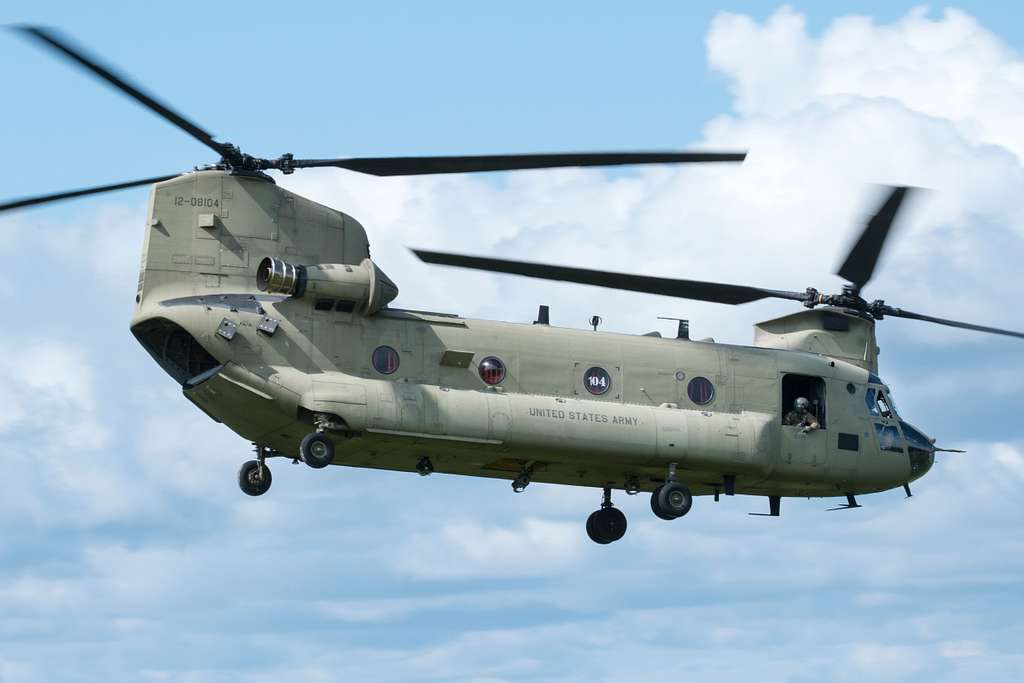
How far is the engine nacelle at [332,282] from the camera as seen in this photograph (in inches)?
1314

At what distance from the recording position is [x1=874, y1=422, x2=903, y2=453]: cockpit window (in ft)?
129

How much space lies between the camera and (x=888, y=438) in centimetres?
3938

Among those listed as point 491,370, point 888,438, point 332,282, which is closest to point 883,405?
point 888,438

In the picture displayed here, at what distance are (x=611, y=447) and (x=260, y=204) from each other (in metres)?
8.49

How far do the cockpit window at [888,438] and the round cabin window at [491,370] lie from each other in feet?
30.4

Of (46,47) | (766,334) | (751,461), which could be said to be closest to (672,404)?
(751,461)

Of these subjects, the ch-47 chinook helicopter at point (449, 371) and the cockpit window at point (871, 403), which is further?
the cockpit window at point (871, 403)

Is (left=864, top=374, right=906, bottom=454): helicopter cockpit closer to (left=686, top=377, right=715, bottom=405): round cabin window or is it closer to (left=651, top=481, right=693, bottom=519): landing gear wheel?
(left=686, top=377, right=715, bottom=405): round cabin window

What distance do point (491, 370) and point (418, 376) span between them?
5.22 feet

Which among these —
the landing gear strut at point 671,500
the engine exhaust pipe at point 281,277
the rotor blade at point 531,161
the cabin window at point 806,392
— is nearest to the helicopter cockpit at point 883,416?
the cabin window at point 806,392

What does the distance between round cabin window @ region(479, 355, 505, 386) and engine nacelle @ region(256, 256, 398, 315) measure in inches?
90.1

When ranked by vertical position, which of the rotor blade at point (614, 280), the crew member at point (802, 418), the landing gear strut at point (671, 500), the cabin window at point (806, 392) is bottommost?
the landing gear strut at point (671, 500)

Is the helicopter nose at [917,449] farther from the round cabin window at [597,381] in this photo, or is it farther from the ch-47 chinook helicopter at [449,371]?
the round cabin window at [597,381]

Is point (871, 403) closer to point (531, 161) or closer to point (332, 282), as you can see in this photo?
point (531, 161)
